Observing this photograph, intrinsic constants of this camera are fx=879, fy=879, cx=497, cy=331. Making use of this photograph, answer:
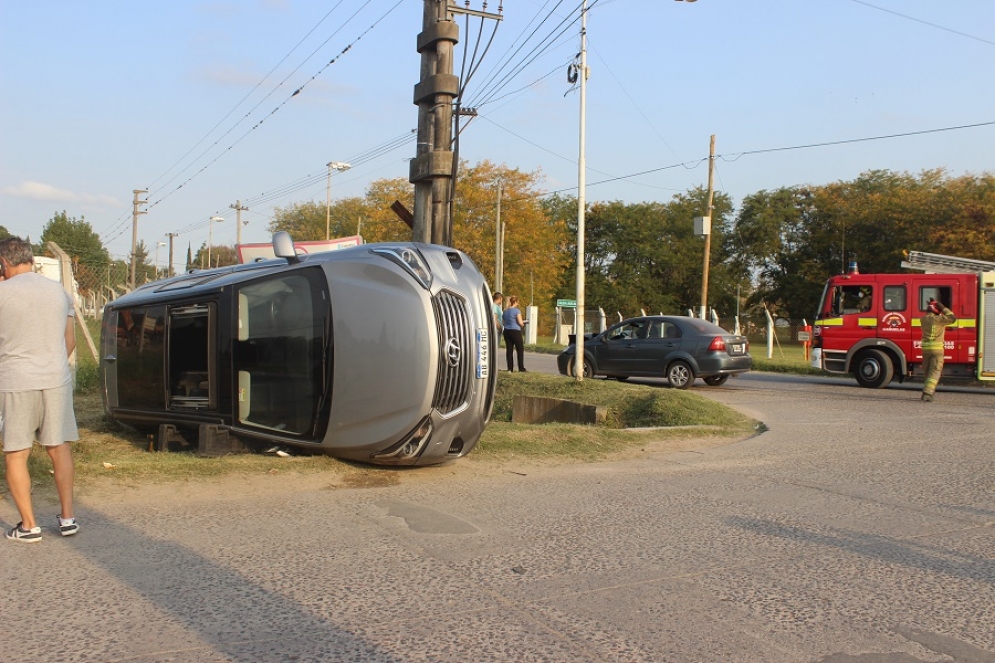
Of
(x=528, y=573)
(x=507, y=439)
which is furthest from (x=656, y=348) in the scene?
(x=528, y=573)

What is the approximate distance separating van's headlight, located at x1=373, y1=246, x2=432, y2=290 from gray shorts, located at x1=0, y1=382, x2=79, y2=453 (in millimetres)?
2748

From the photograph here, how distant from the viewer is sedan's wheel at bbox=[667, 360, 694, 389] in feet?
60.8

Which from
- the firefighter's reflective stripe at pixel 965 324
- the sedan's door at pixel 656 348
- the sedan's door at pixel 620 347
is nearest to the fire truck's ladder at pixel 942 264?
the firefighter's reflective stripe at pixel 965 324

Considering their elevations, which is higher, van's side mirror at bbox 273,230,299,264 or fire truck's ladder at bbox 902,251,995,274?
fire truck's ladder at bbox 902,251,995,274

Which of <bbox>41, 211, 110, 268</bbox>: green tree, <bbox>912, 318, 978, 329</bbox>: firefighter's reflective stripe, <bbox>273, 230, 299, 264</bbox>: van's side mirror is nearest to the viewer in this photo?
<bbox>273, 230, 299, 264</bbox>: van's side mirror

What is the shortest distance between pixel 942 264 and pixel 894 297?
8.07 feet

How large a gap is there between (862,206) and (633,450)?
5882 centimetres

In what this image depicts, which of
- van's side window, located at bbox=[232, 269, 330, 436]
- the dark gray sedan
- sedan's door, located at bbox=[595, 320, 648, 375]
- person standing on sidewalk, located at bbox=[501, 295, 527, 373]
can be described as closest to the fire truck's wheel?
the dark gray sedan

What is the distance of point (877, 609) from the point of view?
4.50 meters

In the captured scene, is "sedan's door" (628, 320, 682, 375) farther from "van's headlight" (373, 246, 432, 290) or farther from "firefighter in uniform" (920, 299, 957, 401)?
"van's headlight" (373, 246, 432, 290)

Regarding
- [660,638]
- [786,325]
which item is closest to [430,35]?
[660,638]

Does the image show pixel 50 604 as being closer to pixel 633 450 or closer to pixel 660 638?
pixel 660 638

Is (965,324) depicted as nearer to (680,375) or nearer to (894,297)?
(894,297)

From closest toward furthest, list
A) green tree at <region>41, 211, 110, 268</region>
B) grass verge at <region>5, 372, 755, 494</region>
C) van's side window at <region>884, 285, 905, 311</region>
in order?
grass verge at <region>5, 372, 755, 494</region>, van's side window at <region>884, 285, 905, 311</region>, green tree at <region>41, 211, 110, 268</region>
